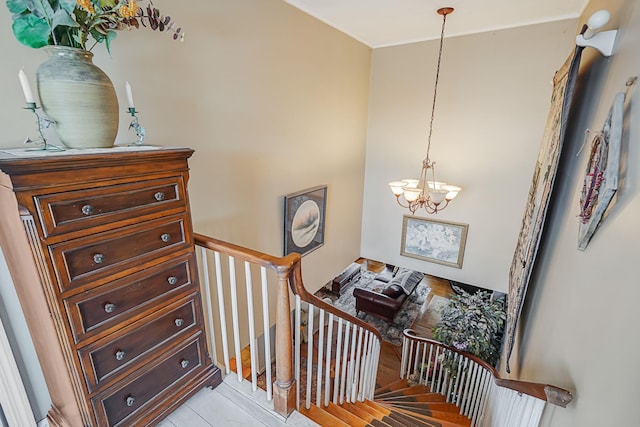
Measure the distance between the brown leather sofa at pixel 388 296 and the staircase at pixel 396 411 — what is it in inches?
62.6

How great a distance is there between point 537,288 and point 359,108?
3058 mm

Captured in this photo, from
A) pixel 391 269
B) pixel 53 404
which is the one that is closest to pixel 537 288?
pixel 53 404

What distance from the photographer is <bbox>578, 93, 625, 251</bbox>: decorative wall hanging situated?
1131 mm

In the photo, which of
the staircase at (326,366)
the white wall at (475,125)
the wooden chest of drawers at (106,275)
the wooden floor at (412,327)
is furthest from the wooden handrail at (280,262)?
the wooden floor at (412,327)

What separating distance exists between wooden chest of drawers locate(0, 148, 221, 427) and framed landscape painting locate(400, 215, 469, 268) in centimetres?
372

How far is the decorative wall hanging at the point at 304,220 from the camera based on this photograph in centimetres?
326

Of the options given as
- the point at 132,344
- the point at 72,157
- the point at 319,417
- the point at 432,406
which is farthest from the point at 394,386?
the point at 72,157

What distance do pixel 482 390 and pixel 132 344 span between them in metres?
3.28

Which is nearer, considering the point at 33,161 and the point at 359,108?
the point at 33,161

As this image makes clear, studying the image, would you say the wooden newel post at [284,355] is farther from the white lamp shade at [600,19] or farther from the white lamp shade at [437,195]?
the white lamp shade at [437,195]

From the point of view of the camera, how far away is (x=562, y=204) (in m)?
1.99

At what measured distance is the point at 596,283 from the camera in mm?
1232

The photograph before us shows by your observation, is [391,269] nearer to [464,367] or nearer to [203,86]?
[464,367]

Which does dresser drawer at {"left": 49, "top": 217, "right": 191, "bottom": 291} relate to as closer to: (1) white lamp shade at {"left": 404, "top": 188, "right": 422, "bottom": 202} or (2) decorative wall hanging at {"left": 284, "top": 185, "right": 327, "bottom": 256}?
(2) decorative wall hanging at {"left": 284, "top": 185, "right": 327, "bottom": 256}
